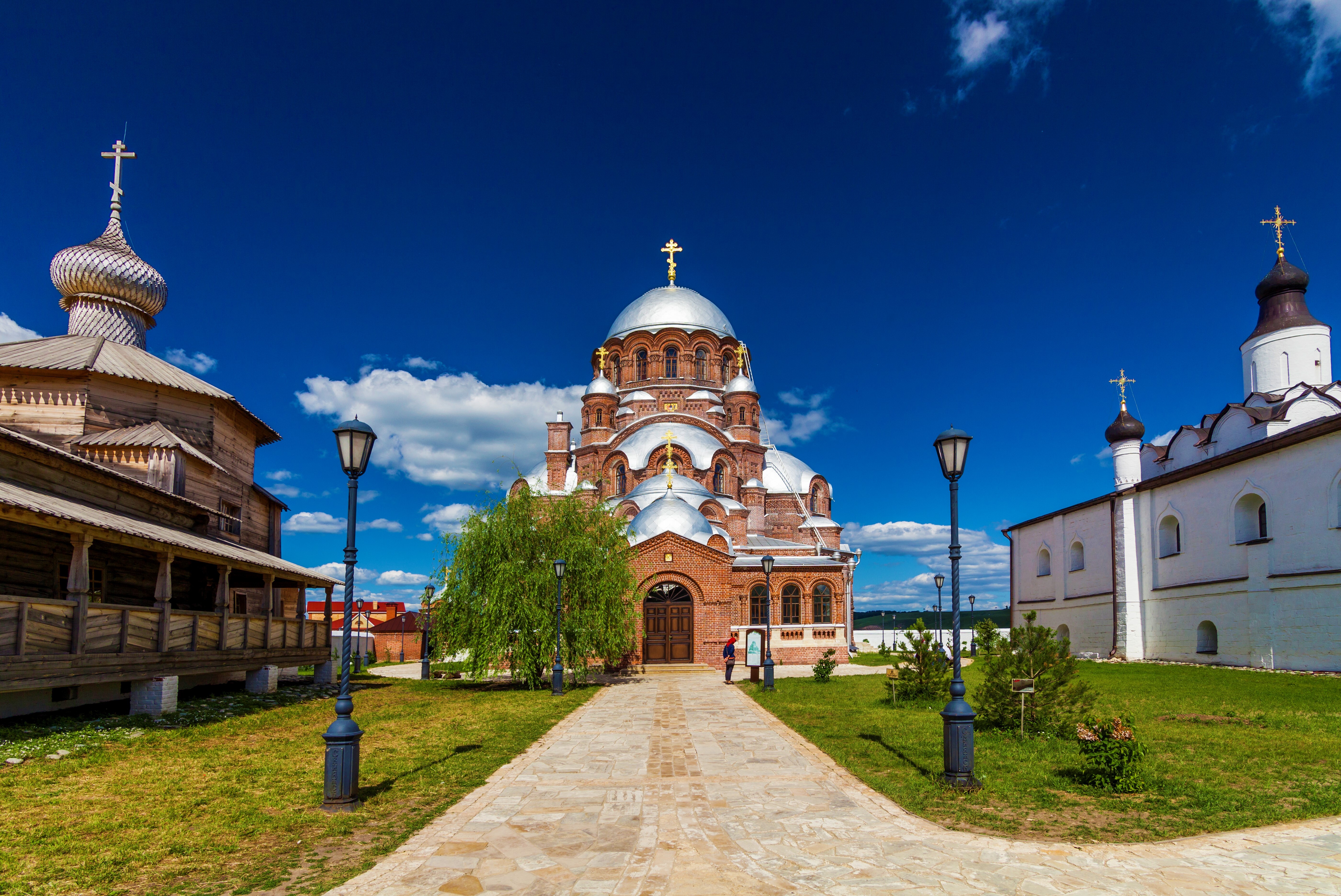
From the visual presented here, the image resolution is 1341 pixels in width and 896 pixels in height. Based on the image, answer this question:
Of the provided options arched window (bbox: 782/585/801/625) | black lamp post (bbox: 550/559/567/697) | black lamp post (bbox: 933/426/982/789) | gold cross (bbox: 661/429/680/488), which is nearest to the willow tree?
black lamp post (bbox: 550/559/567/697)

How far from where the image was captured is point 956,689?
883cm

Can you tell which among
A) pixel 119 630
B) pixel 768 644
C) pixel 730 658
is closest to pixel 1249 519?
pixel 768 644

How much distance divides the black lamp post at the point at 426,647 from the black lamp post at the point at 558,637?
5.08 m

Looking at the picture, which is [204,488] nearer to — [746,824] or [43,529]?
[43,529]

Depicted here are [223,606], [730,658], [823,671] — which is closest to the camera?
[223,606]

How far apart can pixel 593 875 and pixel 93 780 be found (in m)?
6.33

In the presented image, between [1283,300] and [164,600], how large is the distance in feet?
119

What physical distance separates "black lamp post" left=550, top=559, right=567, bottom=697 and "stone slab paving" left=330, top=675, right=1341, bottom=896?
9931mm

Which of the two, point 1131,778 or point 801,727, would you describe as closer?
point 1131,778

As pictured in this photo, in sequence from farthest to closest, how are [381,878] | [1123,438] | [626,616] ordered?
[1123,438], [626,616], [381,878]

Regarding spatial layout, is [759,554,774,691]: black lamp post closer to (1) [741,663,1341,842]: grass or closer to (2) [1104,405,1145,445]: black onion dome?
(1) [741,663,1341,842]: grass

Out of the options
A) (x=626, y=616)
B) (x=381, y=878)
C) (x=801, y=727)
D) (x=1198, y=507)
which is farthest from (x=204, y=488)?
(x=1198, y=507)

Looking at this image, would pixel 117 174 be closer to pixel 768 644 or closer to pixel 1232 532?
pixel 768 644

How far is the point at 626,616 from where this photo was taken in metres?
21.9
